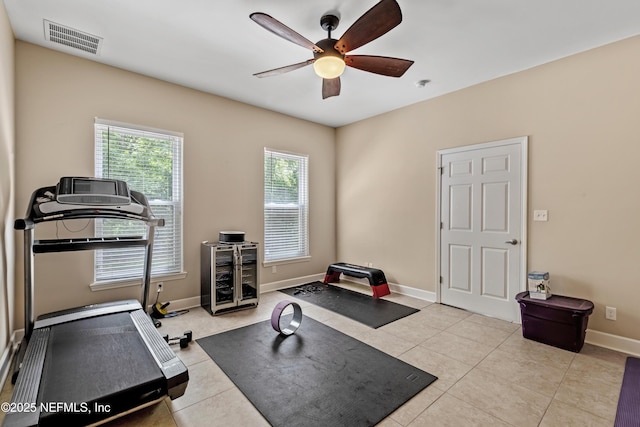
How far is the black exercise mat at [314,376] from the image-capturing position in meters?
1.97

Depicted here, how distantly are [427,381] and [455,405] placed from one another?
28 cm

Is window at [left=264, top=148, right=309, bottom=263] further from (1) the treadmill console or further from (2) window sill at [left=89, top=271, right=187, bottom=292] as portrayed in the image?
(1) the treadmill console

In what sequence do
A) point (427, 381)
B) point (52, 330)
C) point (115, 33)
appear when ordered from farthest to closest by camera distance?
point (115, 33)
point (52, 330)
point (427, 381)

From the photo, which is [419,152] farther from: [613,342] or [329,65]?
[613,342]

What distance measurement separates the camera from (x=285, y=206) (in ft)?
16.8

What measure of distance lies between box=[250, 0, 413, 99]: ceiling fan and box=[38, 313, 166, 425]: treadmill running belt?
8.16 feet

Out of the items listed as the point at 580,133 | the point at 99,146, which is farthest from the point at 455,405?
the point at 99,146

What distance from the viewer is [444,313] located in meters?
3.85

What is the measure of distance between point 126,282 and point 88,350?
1426 millimetres

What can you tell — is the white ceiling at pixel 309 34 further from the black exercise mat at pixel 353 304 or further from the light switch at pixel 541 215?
the black exercise mat at pixel 353 304

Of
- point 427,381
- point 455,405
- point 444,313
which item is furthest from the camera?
point 444,313

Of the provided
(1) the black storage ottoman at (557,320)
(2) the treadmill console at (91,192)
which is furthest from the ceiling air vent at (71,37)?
(1) the black storage ottoman at (557,320)

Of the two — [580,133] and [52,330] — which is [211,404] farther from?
[580,133]

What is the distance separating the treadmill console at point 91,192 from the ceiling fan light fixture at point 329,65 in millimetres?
2172
